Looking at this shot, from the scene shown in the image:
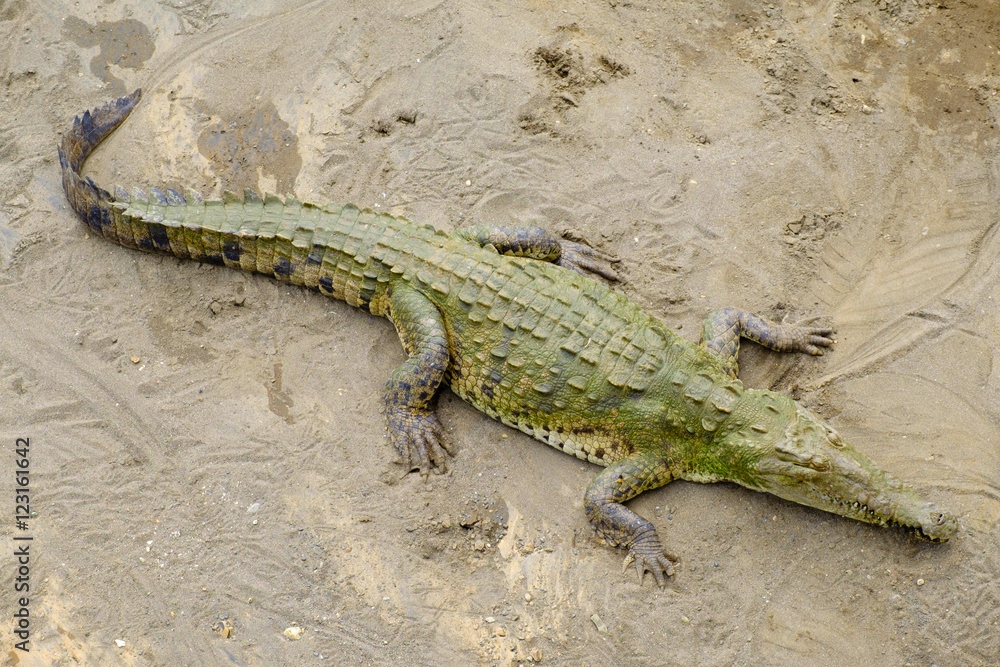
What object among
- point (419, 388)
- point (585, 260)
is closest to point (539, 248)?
point (585, 260)

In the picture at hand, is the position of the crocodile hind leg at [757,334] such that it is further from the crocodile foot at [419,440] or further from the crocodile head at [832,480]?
the crocodile foot at [419,440]

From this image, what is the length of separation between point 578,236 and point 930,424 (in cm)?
302

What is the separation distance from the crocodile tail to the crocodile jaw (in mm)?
5330

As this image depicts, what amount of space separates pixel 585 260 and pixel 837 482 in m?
2.58

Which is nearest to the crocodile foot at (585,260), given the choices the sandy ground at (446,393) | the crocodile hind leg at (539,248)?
the crocodile hind leg at (539,248)

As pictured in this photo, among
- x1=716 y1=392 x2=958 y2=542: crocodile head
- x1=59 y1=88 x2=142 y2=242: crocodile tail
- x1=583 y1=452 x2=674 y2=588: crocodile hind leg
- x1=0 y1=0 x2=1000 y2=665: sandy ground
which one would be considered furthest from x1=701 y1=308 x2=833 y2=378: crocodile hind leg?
x1=59 y1=88 x2=142 y2=242: crocodile tail

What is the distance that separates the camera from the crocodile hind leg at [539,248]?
6.21 m

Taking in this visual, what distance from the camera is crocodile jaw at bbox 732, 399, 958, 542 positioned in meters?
4.77

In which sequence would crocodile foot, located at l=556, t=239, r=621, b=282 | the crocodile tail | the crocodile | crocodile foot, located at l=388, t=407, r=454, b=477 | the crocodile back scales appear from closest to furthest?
1. the crocodile
2. the crocodile back scales
3. crocodile foot, located at l=388, t=407, r=454, b=477
4. the crocodile tail
5. crocodile foot, located at l=556, t=239, r=621, b=282

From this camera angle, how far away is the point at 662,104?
704 cm

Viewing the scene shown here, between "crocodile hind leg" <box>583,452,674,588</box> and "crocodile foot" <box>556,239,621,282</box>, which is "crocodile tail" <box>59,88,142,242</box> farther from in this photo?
"crocodile hind leg" <box>583,452,674,588</box>

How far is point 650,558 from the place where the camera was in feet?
16.5

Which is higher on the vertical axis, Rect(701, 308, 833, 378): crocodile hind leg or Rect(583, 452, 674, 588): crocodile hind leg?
Rect(701, 308, 833, 378): crocodile hind leg

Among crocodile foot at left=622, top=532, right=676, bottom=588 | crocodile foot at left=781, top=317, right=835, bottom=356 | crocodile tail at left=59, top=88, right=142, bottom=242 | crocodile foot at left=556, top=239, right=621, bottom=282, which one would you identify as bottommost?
crocodile foot at left=622, top=532, right=676, bottom=588
